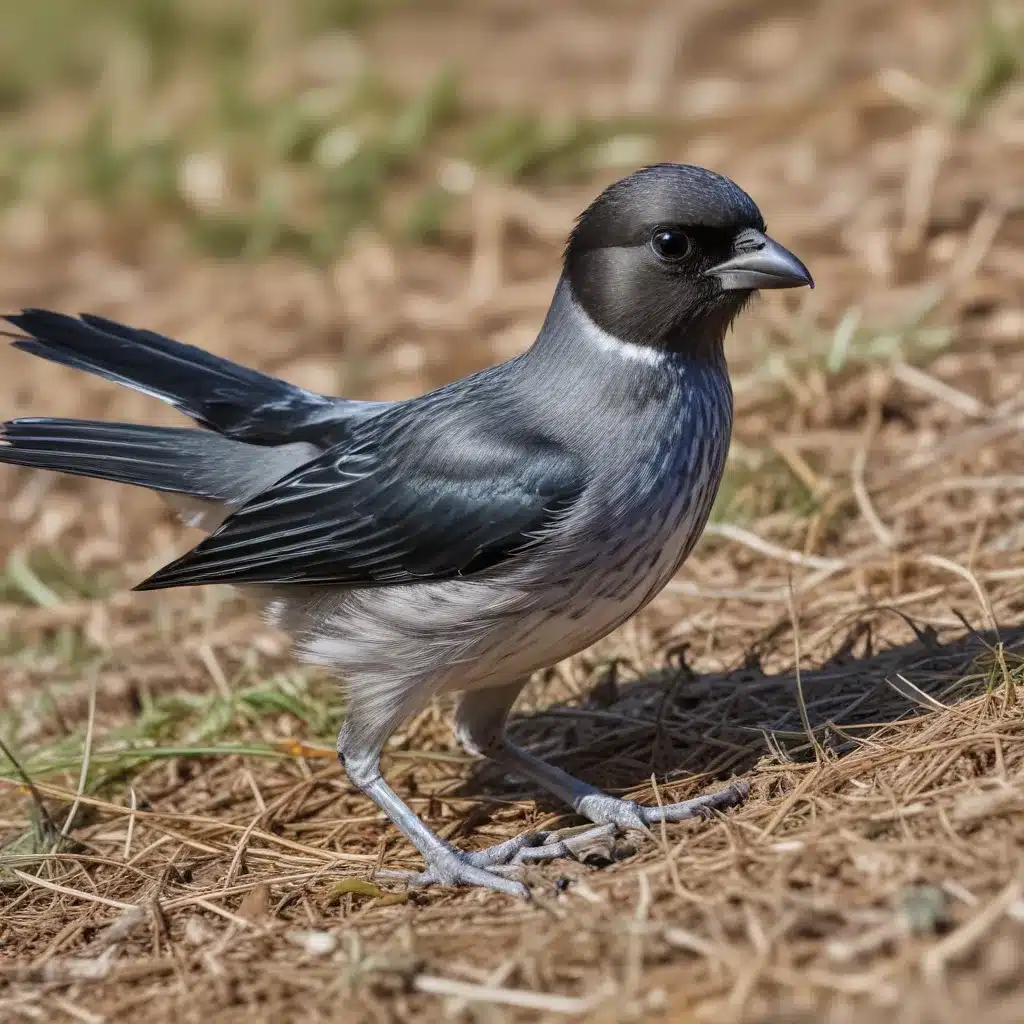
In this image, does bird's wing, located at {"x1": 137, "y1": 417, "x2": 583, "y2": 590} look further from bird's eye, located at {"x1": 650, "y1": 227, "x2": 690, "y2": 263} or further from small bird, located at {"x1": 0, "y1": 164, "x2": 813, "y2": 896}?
bird's eye, located at {"x1": 650, "y1": 227, "x2": 690, "y2": 263}

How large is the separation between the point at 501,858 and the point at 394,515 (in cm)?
109

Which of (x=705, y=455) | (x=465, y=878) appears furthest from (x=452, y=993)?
(x=705, y=455)

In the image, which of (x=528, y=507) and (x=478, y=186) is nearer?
(x=528, y=507)

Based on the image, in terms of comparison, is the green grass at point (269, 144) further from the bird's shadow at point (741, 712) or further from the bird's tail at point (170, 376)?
the bird's shadow at point (741, 712)

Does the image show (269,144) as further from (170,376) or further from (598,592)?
(598,592)

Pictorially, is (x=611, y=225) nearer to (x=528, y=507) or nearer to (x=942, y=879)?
(x=528, y=507)

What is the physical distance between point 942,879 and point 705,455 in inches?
62.0

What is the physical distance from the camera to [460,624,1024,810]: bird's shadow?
4488 millimetres

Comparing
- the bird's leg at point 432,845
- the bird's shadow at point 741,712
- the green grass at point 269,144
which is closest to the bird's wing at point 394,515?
the bird's leg at point 432,845

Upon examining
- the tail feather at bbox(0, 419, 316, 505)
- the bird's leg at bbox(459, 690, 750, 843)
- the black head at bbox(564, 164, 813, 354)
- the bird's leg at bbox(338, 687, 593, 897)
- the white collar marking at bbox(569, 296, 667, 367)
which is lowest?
the bird's leg at bbox(338, 687, 593, 897)

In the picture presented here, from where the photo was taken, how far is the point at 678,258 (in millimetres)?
4477

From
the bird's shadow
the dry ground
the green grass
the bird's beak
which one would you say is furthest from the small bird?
the green grass

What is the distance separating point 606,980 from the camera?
3.24 meters

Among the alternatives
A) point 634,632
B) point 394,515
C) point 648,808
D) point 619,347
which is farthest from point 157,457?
point 648,808
